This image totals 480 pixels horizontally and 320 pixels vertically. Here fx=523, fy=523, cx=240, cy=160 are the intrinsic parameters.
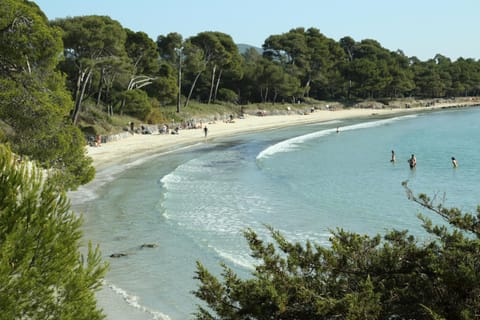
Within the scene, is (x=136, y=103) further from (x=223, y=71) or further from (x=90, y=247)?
(x=90, y=247)

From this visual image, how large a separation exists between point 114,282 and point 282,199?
12152 mm

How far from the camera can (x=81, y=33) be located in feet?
112

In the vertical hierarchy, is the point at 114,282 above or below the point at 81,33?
below

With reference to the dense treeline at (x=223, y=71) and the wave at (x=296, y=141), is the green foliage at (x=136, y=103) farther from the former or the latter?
the wave at (x=296, y=141)

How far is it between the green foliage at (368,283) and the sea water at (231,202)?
4800 millimetres

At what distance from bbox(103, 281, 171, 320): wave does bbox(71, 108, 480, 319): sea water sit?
21mm

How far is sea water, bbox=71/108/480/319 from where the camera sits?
13359 mm

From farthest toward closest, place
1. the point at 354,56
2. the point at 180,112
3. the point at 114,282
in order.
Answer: the point at 354,56
the point at 180,112
the point at 114,282

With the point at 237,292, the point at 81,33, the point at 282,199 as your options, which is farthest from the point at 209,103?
the point at 237,292

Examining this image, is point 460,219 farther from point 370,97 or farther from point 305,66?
point 370,97

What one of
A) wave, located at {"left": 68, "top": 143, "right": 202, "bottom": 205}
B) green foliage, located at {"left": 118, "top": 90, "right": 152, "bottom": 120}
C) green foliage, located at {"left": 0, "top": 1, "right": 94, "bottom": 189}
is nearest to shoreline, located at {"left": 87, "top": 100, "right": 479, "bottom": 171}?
wave, located at {"left": 68, "top": 143, "right": 202, "bottom": 205}

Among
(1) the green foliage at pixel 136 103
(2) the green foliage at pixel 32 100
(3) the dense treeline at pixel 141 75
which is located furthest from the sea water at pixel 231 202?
(1) the green foliage at pixel 136 103

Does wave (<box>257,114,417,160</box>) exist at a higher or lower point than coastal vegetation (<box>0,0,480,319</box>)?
lower

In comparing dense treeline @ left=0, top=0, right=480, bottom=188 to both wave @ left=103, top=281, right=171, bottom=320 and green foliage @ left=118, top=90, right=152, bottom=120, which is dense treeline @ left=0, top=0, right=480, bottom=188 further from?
wave @ left=103, top=281, right=171, bottom=320
